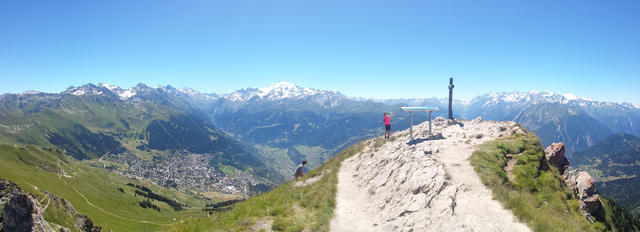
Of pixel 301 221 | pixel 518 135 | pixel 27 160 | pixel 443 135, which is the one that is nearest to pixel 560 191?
pixel 518 135

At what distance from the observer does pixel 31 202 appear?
187ft

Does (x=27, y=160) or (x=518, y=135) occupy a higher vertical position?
Answer: (x=518, y=135)

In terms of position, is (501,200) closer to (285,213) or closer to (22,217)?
(285,213)

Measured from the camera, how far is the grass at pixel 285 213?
55.9 feet

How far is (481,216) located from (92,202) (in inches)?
7075

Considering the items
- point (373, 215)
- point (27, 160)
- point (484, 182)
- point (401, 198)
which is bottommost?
point (27, 160)

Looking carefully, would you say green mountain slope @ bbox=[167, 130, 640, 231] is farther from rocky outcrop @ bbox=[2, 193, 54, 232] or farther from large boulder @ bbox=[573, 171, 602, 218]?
rocky outcrop @ bbox=[2, 193, 54, 232]

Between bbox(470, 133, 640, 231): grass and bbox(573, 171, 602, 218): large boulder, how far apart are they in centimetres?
104

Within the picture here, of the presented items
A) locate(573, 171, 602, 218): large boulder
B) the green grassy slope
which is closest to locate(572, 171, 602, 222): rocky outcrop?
locate(573, 171, 602, 218): large boulder

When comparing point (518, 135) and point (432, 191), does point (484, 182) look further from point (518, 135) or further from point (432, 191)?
point (518, 135)

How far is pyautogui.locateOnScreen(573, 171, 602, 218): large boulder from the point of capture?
20905 mm

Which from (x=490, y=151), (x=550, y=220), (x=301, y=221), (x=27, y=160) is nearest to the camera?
(x=550, y=220)

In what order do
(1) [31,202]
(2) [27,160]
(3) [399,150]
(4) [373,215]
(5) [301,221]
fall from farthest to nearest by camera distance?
1. (2) [27,160]
2. (1) [31,202]
3. (3) [399,150]
4. (4) [373,215]
5. (5) [301,221]

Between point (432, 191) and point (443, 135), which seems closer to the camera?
point (432, 191)
